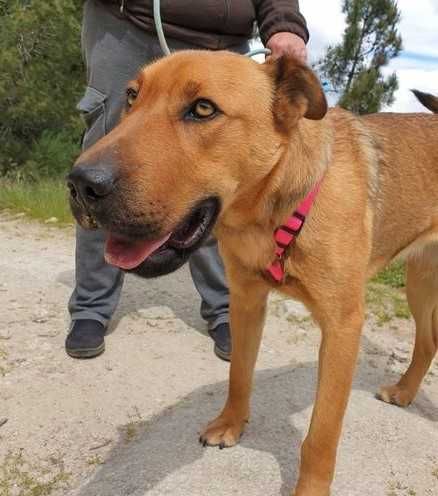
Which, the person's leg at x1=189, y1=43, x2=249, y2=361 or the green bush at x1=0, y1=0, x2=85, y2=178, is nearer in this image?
the person's leg at x1=189, y1=43, x2=249, y2=361

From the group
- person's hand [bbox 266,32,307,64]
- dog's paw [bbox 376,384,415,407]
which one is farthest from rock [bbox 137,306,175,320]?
person's hand [bbox 266,32,307,64]

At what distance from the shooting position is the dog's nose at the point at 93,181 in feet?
6.29

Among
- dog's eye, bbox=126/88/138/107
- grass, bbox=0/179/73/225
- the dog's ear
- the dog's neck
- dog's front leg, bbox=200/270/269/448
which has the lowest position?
grass, bbox=0/179/73/225

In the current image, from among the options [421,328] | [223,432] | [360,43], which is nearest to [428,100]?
[421,328]

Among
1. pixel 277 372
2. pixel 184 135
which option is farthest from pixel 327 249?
pixel 277 372

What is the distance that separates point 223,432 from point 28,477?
37.4 inches

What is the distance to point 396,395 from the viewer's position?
3.61m

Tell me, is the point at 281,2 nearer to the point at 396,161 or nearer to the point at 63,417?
the point at 396,161

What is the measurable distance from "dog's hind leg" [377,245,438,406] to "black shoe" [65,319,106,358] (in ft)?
5.80

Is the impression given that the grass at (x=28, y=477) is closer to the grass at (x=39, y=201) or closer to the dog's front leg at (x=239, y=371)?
the dog's front leg at (x=239, y=371)

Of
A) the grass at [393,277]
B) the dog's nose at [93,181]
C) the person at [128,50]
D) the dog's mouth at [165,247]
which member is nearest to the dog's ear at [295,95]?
the dog's mouth at [165,247]

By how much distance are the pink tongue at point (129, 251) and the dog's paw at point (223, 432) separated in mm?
1270

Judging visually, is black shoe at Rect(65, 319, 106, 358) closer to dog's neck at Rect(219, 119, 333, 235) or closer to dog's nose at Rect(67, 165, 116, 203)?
dog's neck at Rect(219, 119, 333, 235)

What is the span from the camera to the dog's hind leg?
363 cm
